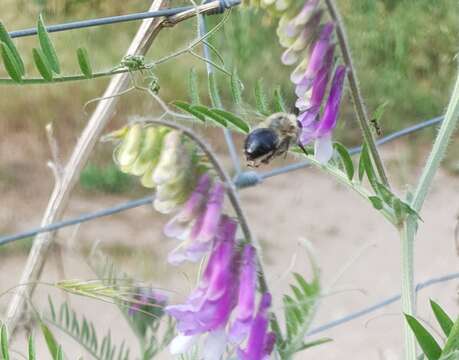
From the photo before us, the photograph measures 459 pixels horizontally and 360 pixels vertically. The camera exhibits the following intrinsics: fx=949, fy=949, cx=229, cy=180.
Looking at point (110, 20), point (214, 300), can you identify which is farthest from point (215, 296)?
point (110, 20)

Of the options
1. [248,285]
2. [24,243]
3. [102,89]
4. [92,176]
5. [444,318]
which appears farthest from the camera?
[102,89]

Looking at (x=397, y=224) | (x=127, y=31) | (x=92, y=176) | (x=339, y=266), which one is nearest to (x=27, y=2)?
(x=127, y=31)

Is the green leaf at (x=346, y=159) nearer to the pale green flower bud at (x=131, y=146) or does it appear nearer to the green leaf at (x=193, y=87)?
the green leaf at (x=193, y=87)

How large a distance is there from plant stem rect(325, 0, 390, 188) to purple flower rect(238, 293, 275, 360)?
14 cm

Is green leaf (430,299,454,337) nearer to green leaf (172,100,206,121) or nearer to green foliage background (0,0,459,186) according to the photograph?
green leaf (172,100,206,121)

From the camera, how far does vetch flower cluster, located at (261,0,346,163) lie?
55 centimetres

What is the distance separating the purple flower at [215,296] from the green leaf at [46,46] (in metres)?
0.22

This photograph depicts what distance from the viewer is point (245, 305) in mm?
531

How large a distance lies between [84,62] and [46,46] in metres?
0.04

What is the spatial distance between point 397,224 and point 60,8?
9.49 ft

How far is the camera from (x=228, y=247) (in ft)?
1.75

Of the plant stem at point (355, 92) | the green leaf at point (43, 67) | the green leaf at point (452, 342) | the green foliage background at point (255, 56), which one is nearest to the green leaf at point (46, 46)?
the green leaf at point (43, 67)

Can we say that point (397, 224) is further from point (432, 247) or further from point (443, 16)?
point (443, 16)

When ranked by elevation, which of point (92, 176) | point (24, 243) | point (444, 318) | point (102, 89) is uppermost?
point (102, 89)
